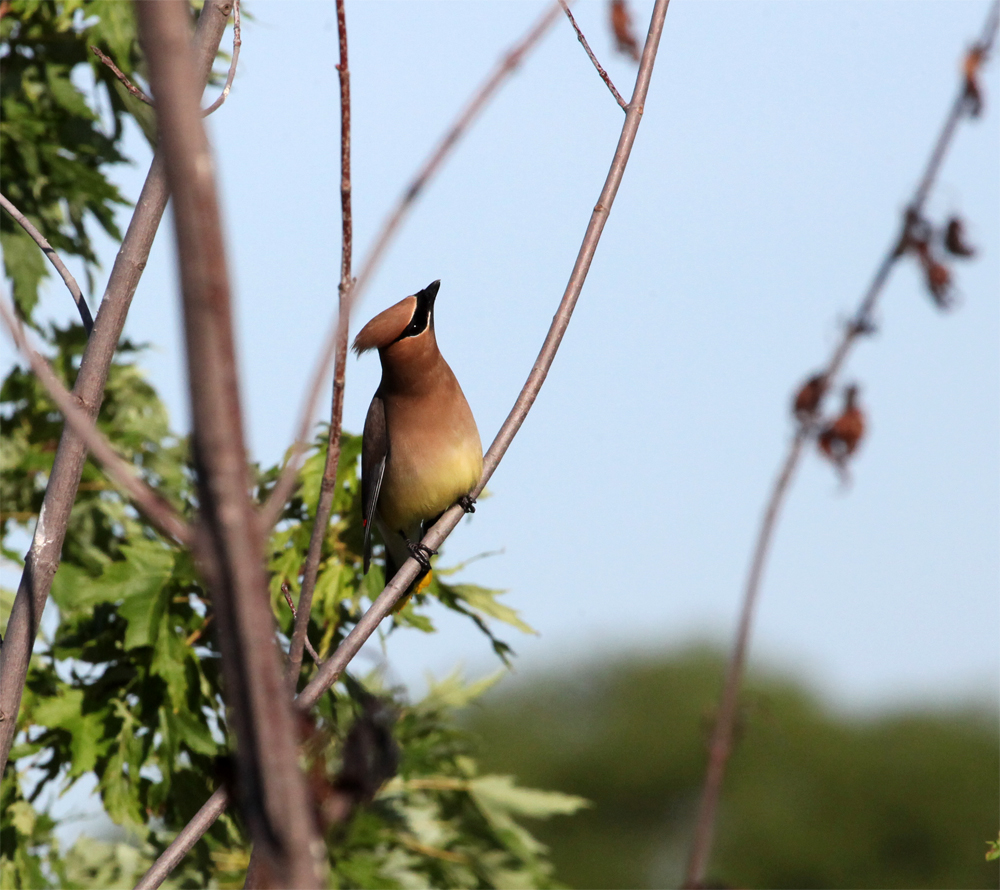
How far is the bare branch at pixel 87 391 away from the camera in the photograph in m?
2.12

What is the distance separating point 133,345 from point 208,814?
3.19 metres

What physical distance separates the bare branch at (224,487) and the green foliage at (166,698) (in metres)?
2.38

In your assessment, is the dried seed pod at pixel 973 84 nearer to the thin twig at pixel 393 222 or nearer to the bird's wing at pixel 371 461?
the thin twig at pixel 393 222

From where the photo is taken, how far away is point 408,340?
173 inches

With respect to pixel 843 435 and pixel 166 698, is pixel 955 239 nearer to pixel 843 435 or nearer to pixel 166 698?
pixel 843 435

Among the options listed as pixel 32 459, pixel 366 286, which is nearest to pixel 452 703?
pixel 32 459

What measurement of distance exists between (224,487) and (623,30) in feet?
5.43

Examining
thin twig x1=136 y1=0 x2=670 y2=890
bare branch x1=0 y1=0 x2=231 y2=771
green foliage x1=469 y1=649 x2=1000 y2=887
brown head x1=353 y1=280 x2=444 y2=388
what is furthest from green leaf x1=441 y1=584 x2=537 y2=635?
green foliage x1=469 y1=649 x2=1000 y2=887

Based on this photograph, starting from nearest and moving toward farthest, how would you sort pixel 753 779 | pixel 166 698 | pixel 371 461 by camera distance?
pixel 166 698 → pixel 371 461 → pixel 753 779

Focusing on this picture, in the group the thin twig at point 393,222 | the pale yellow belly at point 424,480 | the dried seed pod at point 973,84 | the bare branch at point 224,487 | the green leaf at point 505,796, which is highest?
the pale yellow belly at point 424,480

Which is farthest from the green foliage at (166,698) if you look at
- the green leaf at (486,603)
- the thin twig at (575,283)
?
the thin twig at (575,283)

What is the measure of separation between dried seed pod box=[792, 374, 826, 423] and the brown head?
281 centimetres

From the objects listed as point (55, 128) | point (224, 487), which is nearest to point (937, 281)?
point (224, 487)

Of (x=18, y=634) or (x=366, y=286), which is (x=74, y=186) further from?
(x=366, y=286)
